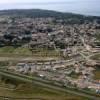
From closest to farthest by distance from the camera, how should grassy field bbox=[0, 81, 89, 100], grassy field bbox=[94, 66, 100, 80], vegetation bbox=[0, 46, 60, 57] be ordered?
1. grassy field bbox=[0, 81, 89, 100]
2. grassy field bbox=[94, 66, 100, 80]
3. vegetation bbox=[0, 46, 60, 57]

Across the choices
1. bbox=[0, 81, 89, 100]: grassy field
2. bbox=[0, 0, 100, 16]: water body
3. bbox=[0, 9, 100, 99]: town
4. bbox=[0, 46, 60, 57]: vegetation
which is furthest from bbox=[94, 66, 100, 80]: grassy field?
bbox=[0, 0, 100, 16]: water body

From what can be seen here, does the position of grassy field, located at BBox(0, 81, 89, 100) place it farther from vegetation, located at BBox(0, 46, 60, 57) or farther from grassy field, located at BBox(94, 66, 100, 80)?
vegetation, located at BBox(0, 46, 60, 57)

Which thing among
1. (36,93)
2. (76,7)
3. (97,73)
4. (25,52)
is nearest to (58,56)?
(25,52)

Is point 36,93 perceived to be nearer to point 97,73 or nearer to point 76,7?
point 97,73

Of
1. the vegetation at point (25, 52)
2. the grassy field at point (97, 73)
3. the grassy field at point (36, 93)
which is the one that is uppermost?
the vegetation at point (25, 52)

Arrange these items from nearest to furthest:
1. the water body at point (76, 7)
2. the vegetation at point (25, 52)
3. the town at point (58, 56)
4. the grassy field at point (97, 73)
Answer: the town at point (58, 56), the grassy field at point (97, 73), the vegetation at point (25, 52), the water body at point (76, 7)

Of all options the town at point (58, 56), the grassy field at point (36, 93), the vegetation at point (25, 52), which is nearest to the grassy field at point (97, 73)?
the town at point (58, 56)

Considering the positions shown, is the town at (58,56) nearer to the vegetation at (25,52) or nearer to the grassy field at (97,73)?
the vegetation at (25,52)

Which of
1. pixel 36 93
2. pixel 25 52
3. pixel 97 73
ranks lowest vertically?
pixel 36 93

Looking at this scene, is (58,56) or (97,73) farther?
(58,56)
